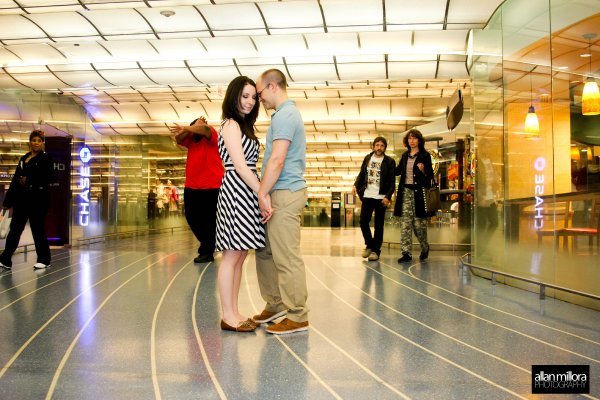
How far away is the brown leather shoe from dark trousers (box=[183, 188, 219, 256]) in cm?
357

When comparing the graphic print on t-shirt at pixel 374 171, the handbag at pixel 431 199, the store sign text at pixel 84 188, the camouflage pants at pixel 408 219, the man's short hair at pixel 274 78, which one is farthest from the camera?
the store sign text at pixel 84 188

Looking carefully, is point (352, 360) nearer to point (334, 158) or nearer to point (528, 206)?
point (528, 206)

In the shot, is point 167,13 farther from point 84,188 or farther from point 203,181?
point 84,188

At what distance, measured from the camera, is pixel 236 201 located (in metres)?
3.29

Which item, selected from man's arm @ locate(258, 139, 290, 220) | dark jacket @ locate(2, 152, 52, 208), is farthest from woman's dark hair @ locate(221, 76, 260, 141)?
dark jacket @ locate(2, 152, 52, 208)

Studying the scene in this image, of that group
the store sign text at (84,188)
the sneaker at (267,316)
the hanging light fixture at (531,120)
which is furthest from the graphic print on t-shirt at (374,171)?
the store sign text at (84,188)

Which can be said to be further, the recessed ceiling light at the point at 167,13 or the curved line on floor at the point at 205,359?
the recessed ceiling light at the point at 167,13

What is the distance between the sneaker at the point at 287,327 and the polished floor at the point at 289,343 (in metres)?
0.04

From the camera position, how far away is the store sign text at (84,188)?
11062 millimetres

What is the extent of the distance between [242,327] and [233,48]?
6.79 m

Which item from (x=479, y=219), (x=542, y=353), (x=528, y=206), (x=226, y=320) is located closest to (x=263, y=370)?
(x=226, y=320)

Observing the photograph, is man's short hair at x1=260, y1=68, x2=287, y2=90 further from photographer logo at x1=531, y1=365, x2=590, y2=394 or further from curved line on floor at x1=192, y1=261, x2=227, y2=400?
photographer logo at x1=531, y1=365, x2=590, y2=394

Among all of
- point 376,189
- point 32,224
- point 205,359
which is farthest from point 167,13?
point 205,359

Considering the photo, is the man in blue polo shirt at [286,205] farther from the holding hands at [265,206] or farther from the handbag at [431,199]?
the handbag at [431,199]
